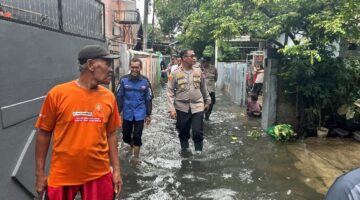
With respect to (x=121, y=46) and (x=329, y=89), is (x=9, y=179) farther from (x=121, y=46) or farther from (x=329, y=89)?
(x=121, y=46)

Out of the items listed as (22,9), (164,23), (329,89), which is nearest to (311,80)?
(329,89)

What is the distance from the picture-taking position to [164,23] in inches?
1340

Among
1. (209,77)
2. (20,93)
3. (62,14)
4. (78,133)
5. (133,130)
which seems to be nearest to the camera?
(78,133)

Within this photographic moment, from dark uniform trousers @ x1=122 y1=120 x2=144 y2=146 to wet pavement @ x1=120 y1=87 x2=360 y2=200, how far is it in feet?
1.08

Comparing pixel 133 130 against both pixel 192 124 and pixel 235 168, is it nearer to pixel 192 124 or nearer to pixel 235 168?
pixel 192 124

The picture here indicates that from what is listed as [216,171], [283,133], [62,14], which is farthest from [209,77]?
[62,14]

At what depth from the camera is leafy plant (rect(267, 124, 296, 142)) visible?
309 inches

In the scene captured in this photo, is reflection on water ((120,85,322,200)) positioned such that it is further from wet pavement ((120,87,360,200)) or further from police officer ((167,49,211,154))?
police officer ((167,49,211,154))

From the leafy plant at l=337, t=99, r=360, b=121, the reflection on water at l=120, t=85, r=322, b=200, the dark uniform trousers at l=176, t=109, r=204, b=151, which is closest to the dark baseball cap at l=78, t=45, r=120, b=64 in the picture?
the reflection on water at l=120, t=85, r=322, b=200

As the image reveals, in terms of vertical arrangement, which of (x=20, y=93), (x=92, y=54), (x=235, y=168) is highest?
(x=92, y=54)

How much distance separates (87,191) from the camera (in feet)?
9.65

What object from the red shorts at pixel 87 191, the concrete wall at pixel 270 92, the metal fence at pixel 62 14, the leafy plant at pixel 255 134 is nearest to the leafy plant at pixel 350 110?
the concrete wall at pixel 270 92

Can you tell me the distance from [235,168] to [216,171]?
0.37 meters

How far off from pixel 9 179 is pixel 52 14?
2.29 metres
